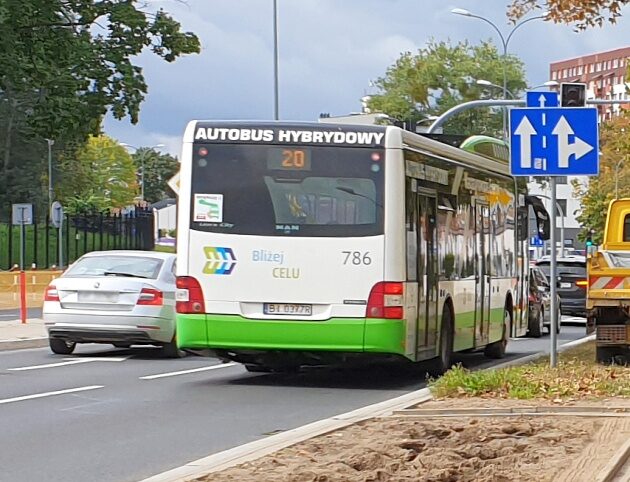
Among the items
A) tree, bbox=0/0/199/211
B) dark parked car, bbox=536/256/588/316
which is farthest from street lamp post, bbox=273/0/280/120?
dark parked car, bbox=536/256/588/316

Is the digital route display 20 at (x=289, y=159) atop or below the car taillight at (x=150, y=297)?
atop

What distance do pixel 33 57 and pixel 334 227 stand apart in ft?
64.9

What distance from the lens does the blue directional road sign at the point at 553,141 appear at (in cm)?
1473

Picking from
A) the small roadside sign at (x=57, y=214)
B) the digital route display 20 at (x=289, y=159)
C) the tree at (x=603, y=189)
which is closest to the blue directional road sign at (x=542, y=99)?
the digital route display 20 at (x=289, y=159)

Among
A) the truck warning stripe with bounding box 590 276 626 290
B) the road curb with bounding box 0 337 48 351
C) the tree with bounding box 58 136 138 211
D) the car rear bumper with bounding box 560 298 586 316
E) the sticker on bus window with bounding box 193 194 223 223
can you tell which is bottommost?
the road curb with bounding box 0 337 48 351

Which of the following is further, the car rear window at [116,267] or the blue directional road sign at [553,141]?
the car rear window at [116,267]

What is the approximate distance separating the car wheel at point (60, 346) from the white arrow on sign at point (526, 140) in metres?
8.71

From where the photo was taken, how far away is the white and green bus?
15.5m

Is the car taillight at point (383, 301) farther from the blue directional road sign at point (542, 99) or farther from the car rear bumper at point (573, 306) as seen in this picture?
the car rear bumper at point (573, 306)

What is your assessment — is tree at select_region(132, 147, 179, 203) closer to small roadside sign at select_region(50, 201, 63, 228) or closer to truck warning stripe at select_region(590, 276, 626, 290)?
small roadside sign at select_region(50, 201, 63, 228)

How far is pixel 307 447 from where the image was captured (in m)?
9.99

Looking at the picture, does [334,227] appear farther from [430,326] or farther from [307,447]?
[307,447]

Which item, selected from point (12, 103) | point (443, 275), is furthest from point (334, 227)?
point (12, 103)

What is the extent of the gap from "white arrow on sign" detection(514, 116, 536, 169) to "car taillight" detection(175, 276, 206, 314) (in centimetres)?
388
